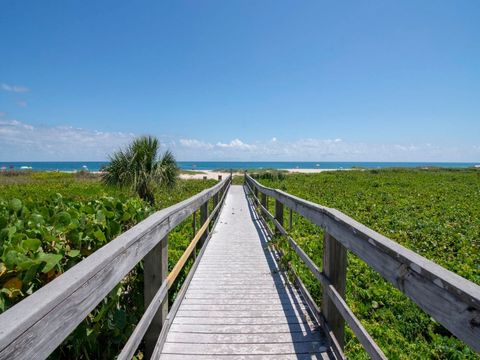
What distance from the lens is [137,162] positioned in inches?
392

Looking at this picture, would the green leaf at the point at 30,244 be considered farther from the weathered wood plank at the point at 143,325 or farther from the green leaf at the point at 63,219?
the weathered wood plank at the point at 143,325

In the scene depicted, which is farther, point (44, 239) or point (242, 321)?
point (242, 321)

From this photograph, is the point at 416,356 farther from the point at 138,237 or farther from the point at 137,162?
the point at 137,162

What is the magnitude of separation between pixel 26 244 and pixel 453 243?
756 cm

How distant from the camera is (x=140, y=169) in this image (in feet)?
32.4

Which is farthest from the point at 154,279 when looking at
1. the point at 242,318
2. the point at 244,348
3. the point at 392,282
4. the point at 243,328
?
the point at 392,282

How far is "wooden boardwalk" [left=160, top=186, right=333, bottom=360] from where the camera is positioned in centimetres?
253

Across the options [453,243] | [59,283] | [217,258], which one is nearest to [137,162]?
[217,258]

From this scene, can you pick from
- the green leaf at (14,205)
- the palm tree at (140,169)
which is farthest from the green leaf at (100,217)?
the palm tree at (140,169)

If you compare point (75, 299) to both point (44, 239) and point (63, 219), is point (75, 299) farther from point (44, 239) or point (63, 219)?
point (63, 219)

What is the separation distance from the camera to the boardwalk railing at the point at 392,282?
1.03m

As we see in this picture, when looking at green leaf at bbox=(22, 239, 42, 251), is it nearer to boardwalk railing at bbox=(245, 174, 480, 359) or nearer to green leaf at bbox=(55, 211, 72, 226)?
green leaf at bbox=(55, 211, 72, 226)

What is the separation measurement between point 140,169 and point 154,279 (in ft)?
26.3

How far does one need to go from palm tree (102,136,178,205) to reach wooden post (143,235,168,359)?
24.7 ft
